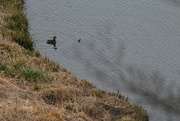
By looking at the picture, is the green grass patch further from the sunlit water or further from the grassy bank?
the sunlit water

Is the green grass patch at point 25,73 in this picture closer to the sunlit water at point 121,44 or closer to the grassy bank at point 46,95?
the grassy bank at point 46,95

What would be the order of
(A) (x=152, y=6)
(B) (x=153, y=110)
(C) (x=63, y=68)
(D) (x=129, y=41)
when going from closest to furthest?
(B) (x=153, y=110), (C) (x=63, y=68), (D) (x=129, y=41), (A) (x=152, y=6)

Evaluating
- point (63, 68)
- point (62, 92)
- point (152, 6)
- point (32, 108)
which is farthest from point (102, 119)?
point (152, 6)

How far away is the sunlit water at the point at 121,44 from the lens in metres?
12.0

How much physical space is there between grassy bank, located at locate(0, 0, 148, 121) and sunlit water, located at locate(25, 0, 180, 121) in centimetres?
71

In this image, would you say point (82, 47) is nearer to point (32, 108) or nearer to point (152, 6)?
point (152, 6)

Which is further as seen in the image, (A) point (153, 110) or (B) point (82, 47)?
(B) point (82, 47)

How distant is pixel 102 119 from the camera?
9758 millimetres

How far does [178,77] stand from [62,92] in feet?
12.6

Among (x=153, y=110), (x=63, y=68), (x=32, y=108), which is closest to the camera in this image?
(x=32, y=108)

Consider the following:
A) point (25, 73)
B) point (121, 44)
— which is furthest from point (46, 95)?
point (121, 44)

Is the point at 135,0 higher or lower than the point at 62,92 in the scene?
higher

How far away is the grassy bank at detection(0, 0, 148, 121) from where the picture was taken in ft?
28.3

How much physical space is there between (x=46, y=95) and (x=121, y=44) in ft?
15.3
